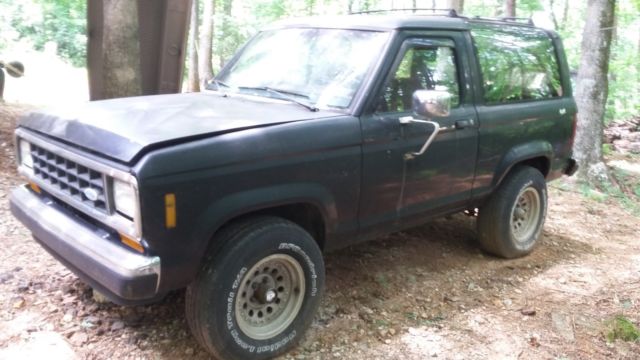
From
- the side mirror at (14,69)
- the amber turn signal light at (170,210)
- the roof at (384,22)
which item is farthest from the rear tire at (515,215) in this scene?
the side mirror at (14,69)

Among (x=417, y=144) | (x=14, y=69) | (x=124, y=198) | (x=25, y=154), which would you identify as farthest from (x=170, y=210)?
(x=14, y=69)

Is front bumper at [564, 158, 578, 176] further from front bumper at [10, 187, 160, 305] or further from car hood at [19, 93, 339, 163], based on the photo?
front bumper at [10, 187, 160, 305]

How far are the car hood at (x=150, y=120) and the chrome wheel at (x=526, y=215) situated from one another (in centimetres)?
247

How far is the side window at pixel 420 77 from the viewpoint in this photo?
12.1ft

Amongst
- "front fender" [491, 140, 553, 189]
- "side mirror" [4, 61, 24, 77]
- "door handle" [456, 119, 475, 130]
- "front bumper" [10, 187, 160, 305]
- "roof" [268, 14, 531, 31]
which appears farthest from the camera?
"side mirror" [4, 61, 24, 77]

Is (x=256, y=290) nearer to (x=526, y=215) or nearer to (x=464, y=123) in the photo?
(x=464, y=123)

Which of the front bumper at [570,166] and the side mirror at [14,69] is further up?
the side mirror at [14,69]

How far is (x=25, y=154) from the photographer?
3.62 m

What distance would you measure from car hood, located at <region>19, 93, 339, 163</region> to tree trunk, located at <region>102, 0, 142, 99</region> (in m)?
1.64

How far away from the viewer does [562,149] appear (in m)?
5.22

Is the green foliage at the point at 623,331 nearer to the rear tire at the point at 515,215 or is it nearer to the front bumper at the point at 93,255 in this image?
the rear tire at the point at 515,215

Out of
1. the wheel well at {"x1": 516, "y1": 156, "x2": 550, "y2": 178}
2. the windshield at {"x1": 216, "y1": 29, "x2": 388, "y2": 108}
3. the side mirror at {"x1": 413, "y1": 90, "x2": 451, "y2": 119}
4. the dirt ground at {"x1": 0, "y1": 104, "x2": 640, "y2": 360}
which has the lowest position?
the dirt ground at {"x1": 0, "y1": 104, "x2": 640, "y2": 360}

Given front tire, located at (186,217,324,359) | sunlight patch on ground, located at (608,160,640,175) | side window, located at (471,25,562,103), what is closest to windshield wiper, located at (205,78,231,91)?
front tire, located at (186,217,324,359)

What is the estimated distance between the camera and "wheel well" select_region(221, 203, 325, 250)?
3330mm
